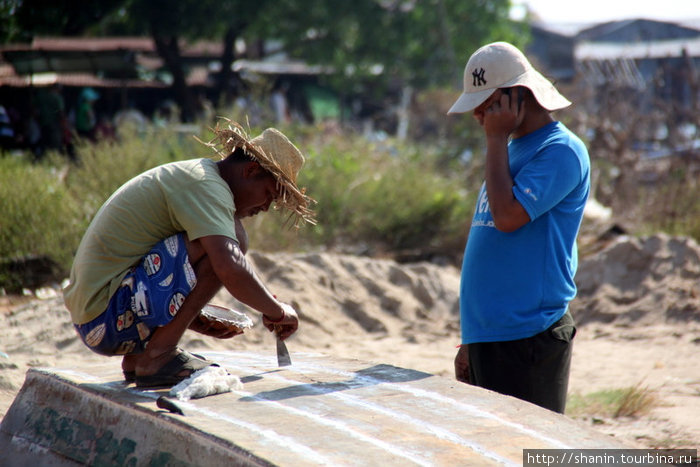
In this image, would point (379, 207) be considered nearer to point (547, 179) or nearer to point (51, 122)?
point (51, 122)

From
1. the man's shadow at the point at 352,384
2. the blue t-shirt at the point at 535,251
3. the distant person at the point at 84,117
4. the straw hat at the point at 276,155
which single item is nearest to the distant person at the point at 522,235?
the blue t-shirt at the point at 535,251

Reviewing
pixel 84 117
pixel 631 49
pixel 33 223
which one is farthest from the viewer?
pixel 631 49

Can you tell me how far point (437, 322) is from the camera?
7.05 metres

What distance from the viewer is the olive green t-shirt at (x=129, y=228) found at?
2771 mm

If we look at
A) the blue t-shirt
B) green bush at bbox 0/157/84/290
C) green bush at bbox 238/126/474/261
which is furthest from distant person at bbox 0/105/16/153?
the blue t-shirt

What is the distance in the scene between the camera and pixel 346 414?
2.57 meters

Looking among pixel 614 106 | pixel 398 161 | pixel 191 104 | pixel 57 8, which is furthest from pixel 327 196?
pixel 191 104

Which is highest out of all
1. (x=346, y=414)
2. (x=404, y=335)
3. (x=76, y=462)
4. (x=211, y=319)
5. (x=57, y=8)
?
(x=57, y=8)

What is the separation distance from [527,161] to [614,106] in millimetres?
11059

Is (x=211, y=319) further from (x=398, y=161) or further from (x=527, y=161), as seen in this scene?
(x=398, y=161)

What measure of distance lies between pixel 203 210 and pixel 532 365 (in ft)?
4.13

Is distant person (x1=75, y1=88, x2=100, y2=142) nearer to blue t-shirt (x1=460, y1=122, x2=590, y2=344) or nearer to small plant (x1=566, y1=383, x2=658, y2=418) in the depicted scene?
small plant (x1=566, y1=383, x2=658, y2=418)

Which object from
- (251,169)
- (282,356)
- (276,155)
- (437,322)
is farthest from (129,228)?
(437,322)

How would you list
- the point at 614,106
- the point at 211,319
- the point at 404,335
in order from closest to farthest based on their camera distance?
the point at 211,319 → the point at 404,335 → the point at 614,106
